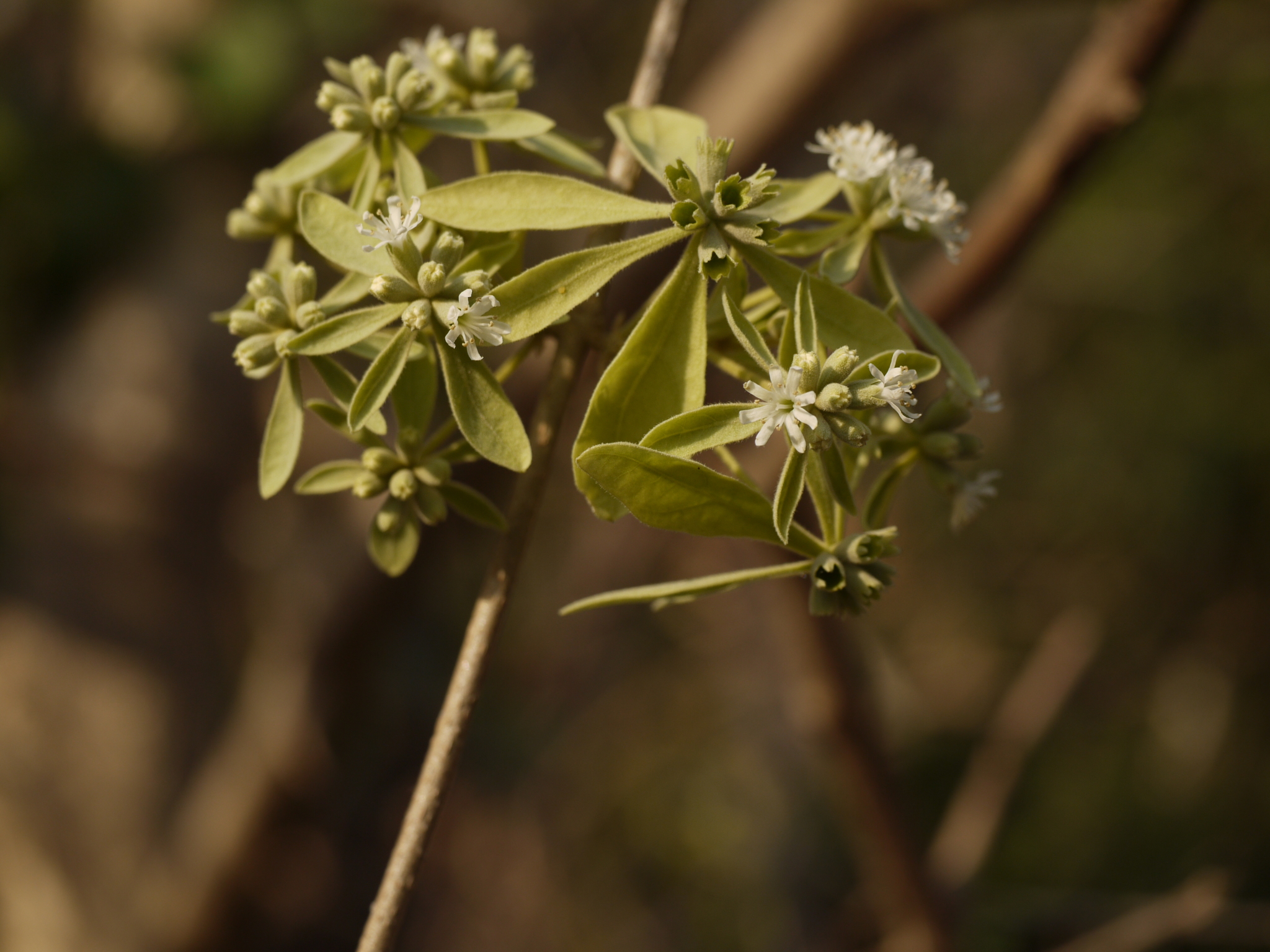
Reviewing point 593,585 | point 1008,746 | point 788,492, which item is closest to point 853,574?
point 788,492

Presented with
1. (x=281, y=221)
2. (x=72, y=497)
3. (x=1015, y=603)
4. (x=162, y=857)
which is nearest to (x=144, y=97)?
(x=72, y=497)

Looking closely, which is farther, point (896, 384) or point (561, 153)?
point (561, 153)

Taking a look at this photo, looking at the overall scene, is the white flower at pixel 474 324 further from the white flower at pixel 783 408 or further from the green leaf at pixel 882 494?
the green leaf at pixel 882 494

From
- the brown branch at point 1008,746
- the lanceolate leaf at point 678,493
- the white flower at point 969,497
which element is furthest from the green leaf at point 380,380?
the brown branch at point 1008,746

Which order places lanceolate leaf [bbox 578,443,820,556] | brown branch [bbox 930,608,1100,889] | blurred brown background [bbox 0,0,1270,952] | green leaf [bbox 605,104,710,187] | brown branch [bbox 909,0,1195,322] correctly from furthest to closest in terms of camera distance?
blurred brown background [bbox 0,0,1270,952]
brown branch [bbox 930,608,1100,889]
brown branch [bbox 909,0,1195,322]
green leaf [bbox 605,104,710,187]
lanceolate leaf [bbox 578,443,820,556]

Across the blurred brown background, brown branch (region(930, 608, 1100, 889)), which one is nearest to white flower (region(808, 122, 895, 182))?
the blurred brown background

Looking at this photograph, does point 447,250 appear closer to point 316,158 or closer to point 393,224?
point 393,224

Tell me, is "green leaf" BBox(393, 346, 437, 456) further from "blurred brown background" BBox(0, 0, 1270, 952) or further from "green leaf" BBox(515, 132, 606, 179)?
"blurred brown background" BBox(0, 0, 1270, 952)
